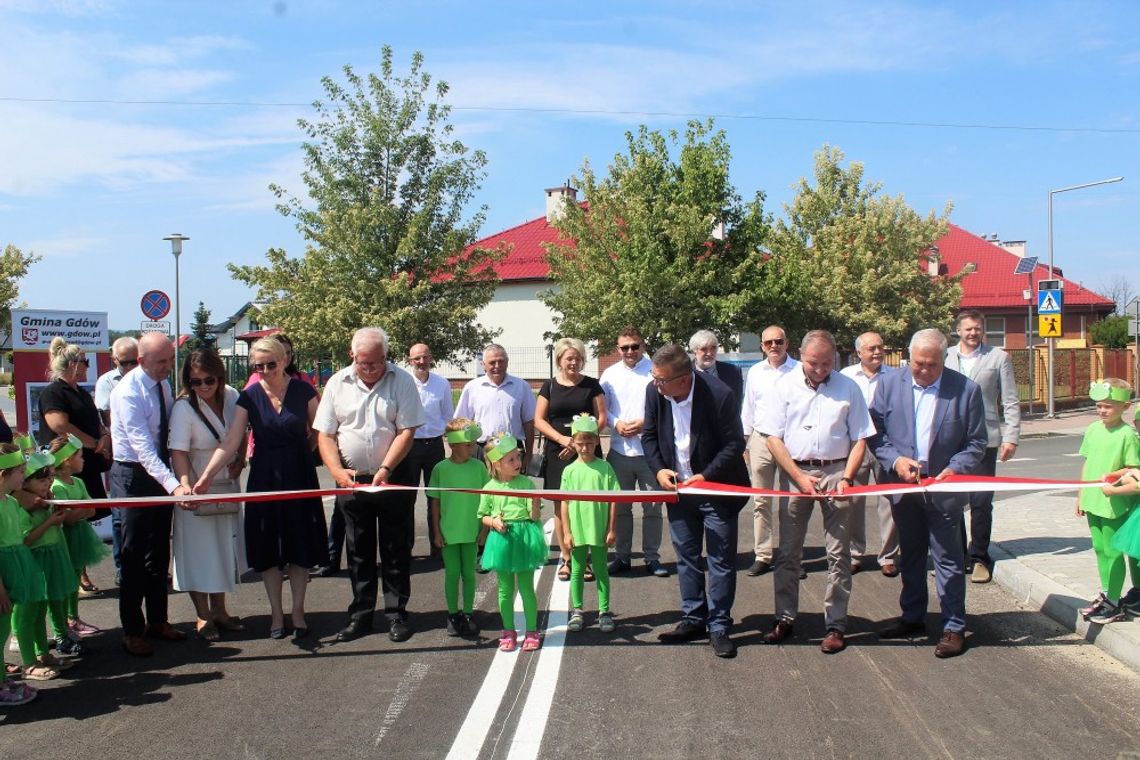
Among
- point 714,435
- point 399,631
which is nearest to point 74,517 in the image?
point 399,631

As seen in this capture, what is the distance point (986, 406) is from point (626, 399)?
119 inches

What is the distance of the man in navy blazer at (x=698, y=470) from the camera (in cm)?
632

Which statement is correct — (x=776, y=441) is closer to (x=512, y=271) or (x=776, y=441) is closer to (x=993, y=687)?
(x=993, y=687)

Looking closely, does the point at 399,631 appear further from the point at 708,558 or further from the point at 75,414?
the point at 75,414

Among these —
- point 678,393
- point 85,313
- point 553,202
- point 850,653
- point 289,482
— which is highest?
point 553,202

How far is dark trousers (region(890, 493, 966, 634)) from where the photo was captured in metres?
6.17

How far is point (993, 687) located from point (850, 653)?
920mm

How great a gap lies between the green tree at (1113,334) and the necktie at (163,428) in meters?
49.4

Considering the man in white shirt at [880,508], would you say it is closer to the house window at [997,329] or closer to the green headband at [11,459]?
the green headband at [11,459]

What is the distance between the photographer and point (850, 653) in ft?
20.4

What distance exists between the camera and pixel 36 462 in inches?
234

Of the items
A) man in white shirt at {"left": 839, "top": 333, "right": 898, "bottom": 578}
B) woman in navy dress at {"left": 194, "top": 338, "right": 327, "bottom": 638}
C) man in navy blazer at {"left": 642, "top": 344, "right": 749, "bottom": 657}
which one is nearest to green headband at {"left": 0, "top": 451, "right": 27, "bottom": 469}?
woman in navy dress at {"left": 194, "top": 338, "right": 327, "bottom": 638}

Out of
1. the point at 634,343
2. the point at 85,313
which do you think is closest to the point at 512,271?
the point at 85,313

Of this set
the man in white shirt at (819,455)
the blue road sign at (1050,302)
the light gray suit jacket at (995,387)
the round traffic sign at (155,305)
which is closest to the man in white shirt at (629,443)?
the man in white shirt at (819,455)
